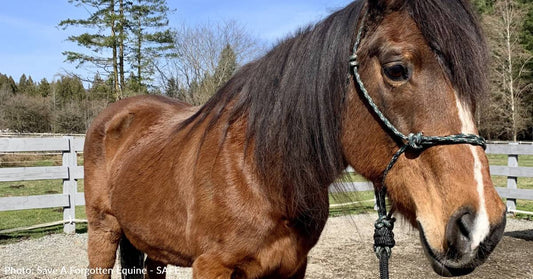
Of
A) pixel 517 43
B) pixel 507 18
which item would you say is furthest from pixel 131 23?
pixel 517 43

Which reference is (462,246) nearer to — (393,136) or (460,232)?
(460,232)

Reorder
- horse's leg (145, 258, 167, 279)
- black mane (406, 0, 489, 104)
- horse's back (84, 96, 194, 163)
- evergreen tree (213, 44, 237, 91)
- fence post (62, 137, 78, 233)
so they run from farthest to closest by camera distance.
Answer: evergreen tree (213, 44, 237, 91) → fence post (62, 137, 78, 233) → horse's leg (145, 258, 167, 279) → horse's back (84, 96, 194, 163) → black mane (406, 0, 489, 104)

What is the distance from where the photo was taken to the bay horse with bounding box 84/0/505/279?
1237 millimetres

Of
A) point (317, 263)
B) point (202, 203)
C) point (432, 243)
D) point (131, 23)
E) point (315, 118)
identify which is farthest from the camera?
point (131, 23)

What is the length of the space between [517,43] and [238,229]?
101ft

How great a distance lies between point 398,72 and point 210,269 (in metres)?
1.18

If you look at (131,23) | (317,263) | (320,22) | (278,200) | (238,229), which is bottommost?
(317,263)

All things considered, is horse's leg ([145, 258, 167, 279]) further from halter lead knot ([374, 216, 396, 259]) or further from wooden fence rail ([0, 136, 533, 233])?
wooden fence rail ([0, 136, 533, 233])

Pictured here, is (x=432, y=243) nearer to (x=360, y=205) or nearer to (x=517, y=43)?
(x=360, y=205)

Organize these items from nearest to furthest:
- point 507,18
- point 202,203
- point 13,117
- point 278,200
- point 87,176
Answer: point 278,200
point 202,203
point 87,176
point 507,18
point 13,117

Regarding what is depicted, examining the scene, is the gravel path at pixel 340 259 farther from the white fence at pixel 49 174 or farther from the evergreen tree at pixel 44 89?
the evergreen tree at pixel 44 89

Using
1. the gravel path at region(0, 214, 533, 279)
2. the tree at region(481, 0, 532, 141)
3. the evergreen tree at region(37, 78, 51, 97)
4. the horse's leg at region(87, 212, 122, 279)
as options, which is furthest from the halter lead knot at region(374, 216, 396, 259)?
the evergreen tree at region(37, 78, 51, 97)

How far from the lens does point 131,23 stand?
18.3 meters

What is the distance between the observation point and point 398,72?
52.2 inches
